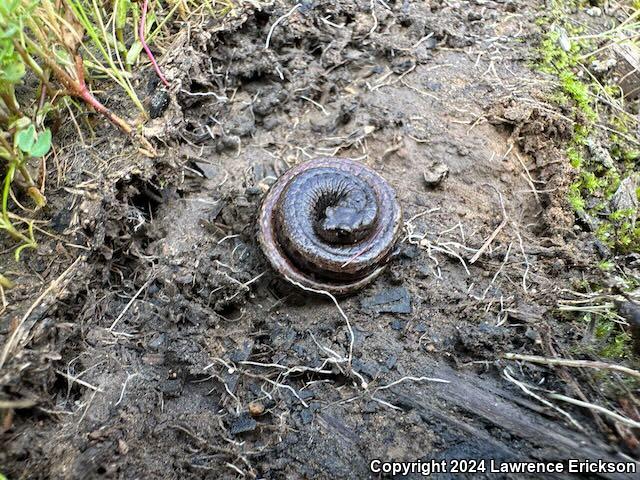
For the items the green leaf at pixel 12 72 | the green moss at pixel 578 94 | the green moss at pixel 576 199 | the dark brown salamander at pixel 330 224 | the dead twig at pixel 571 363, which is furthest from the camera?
the green moss at pixel 578 94

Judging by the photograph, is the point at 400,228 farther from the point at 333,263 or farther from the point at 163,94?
the point at 163,94

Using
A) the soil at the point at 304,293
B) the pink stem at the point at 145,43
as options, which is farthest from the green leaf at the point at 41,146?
the pink stem at the point at 145,43

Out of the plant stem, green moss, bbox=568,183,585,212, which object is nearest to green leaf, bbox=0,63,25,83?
the plant stem

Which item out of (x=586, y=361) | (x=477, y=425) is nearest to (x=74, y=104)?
(x=477, y=425)

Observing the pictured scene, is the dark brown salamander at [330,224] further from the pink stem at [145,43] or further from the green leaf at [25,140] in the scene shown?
the green leaf at [25,140]

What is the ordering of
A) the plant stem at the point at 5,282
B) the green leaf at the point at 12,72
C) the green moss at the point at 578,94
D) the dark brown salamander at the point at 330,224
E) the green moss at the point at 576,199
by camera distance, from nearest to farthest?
1. the green leaf at the point at 12,72
2. the plant stem at the point at 5,282
3. the dark brown salamander at the point at 330,224
4. the green moss at the point at 576,199
5. the green moss at the point at 578,94

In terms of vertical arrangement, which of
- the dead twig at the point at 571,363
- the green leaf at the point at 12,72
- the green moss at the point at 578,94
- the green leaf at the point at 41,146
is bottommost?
the dead twig at the point at 571,363

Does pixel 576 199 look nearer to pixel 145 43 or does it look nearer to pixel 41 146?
pixel 145 43
